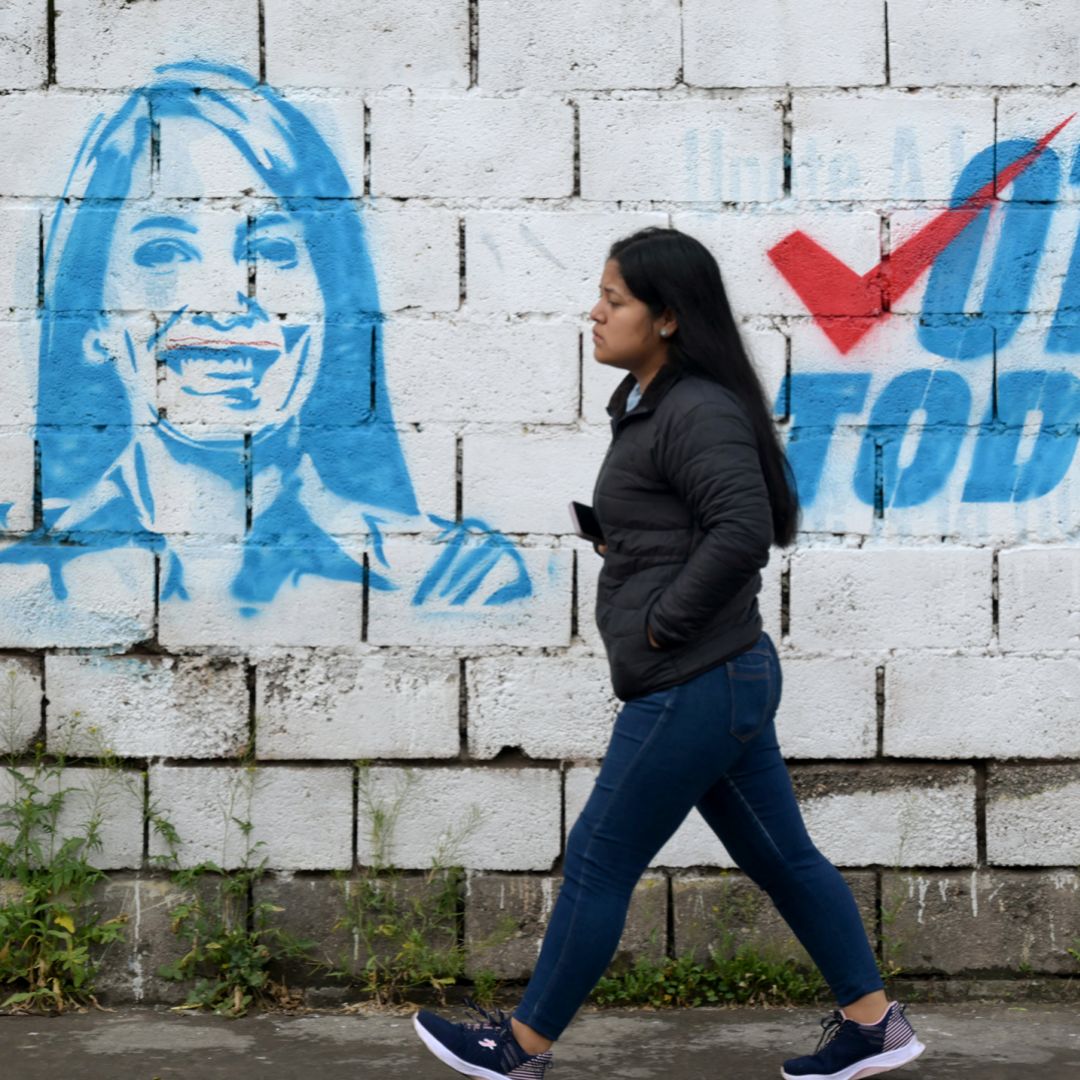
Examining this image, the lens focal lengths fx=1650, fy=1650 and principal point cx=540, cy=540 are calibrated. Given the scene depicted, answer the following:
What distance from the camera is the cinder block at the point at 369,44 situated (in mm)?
3992

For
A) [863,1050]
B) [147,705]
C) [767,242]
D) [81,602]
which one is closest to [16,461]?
[81,602]

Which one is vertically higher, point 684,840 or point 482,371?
point 482,371

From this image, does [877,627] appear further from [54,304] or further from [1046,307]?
[54,304]

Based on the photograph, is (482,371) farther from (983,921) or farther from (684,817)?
(983,921)

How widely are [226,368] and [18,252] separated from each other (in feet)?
1.87

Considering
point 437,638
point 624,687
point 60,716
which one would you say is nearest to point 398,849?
point 437,638

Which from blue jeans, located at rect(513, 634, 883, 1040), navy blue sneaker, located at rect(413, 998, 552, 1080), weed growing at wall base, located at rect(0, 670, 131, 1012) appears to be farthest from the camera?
weed growing at wall base, located at rect(0, 670, 131, 1012)

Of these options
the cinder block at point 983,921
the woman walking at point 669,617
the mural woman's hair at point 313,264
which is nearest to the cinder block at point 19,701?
the mural woman's hair at point 313,264

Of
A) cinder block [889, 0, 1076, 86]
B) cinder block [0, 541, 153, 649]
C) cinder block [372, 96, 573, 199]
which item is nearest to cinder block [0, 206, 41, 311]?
cinder block [0, 541, 153, 649]

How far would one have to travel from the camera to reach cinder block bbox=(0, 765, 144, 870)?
405cm

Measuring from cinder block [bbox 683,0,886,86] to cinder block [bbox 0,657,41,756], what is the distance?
2.16 m

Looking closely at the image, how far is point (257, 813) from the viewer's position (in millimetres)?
4047

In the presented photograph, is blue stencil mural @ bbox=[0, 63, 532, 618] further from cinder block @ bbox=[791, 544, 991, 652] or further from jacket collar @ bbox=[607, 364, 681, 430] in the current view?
jacket collar @ bbox=[607, 364, 681, 430]

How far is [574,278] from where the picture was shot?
4.02 meters
